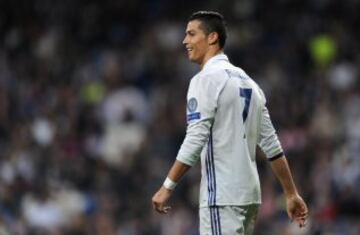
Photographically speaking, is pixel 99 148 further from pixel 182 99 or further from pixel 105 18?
pixel 105 18

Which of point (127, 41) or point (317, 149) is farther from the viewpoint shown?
point (127, 41)

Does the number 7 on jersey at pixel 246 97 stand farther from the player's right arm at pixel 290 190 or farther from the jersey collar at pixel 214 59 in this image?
the player's right arm at pixel 290 190

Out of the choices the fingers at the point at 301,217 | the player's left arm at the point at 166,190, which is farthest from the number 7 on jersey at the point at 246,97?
the fingers at the point at 301,217

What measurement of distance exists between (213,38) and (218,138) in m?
0.66

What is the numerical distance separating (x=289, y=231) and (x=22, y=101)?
271 inches

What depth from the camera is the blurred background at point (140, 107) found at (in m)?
15.4

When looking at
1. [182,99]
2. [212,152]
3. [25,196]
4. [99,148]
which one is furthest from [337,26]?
[212,152]

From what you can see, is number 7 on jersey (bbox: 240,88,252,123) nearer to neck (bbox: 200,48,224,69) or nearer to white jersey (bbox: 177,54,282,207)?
white jersey (bbox: 177,54,282,207)

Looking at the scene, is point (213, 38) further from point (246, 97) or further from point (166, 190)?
point (166, 190)

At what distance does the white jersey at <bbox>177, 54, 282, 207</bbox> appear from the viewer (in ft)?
25.7

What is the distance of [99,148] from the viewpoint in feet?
57.9

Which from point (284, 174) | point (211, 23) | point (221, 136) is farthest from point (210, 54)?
point (284, 174)

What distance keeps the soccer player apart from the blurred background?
4667mm

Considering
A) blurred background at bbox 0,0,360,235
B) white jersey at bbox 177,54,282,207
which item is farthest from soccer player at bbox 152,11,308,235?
blurred background at bbox 0,0,360,235
